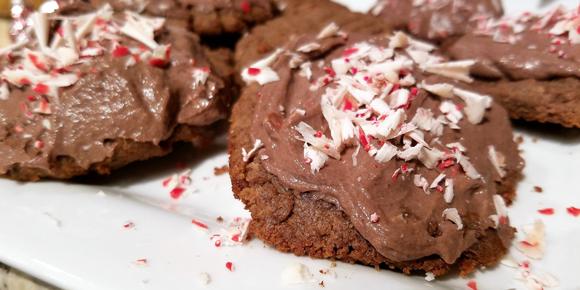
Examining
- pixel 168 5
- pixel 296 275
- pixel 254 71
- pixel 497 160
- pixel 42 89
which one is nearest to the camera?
pixel 296 275

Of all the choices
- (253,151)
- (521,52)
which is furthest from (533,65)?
(253,151)

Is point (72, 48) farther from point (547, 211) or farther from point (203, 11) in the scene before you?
point (547, 211)

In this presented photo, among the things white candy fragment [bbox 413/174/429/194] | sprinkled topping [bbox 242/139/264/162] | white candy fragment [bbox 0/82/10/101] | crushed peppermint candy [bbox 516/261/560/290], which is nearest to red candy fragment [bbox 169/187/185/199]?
sprinkled topping [bbox 242/139/264/162]

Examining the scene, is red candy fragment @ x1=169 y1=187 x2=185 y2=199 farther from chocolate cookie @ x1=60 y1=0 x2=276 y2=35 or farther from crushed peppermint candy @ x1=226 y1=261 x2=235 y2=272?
chocolate cookie @ x1=60 y1=0 x2=276 y2=35

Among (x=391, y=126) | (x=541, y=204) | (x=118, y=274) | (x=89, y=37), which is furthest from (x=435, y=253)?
(x=89, y=37)

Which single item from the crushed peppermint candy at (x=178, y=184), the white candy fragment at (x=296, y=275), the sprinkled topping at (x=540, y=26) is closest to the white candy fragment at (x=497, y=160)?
the sprinkled topping at (x=540, y=26)

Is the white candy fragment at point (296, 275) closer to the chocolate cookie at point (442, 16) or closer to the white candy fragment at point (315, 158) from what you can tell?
the white candy fragment at point (315, 158)

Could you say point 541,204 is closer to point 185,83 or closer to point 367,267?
point 367,267
